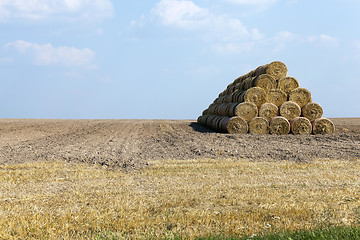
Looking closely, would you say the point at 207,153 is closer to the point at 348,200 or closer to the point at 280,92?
the point at 348,200

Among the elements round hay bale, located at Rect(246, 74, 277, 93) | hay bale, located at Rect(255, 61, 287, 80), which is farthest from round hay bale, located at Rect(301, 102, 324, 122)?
hay bale, located at Rect(255, 61, 287, 80)

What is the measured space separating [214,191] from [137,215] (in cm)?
190

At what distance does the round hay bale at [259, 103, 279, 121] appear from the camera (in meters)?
17.8

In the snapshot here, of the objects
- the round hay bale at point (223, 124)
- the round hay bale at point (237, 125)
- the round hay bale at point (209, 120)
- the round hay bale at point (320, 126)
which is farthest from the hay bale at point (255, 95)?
the round hay bale at point (209, 120)

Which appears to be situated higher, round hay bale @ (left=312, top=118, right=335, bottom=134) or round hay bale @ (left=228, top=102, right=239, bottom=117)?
round hay bale @ (left=228, top=102, right=239, bottom=117)

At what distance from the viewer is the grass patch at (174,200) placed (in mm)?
4668

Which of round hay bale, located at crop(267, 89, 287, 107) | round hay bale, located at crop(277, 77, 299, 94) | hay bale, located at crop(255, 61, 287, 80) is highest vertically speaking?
hay bale, located at crop(255, 61, 287, 80)

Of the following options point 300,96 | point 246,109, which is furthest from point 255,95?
point 300,96

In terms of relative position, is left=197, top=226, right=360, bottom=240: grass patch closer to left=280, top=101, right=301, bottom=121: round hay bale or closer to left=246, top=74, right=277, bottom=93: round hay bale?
left=280, top=101, right=301, bottom=121: round hay bale

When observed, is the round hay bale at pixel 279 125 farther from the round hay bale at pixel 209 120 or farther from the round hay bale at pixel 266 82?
the round hay bale at pixel 209 120

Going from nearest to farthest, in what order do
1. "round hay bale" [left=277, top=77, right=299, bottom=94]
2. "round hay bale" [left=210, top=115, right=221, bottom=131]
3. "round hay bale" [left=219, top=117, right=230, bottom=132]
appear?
"round hay bale" [left=219, top=117, right=230, bottom=132]
"round hay bale" [left=277, top=77, right=299, bottom=94]
"round hay bale" [left=210, top=115, right=221, bottom=131]

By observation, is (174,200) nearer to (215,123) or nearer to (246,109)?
(246,109)

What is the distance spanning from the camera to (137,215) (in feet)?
16.8

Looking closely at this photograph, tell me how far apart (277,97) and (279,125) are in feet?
5.42
